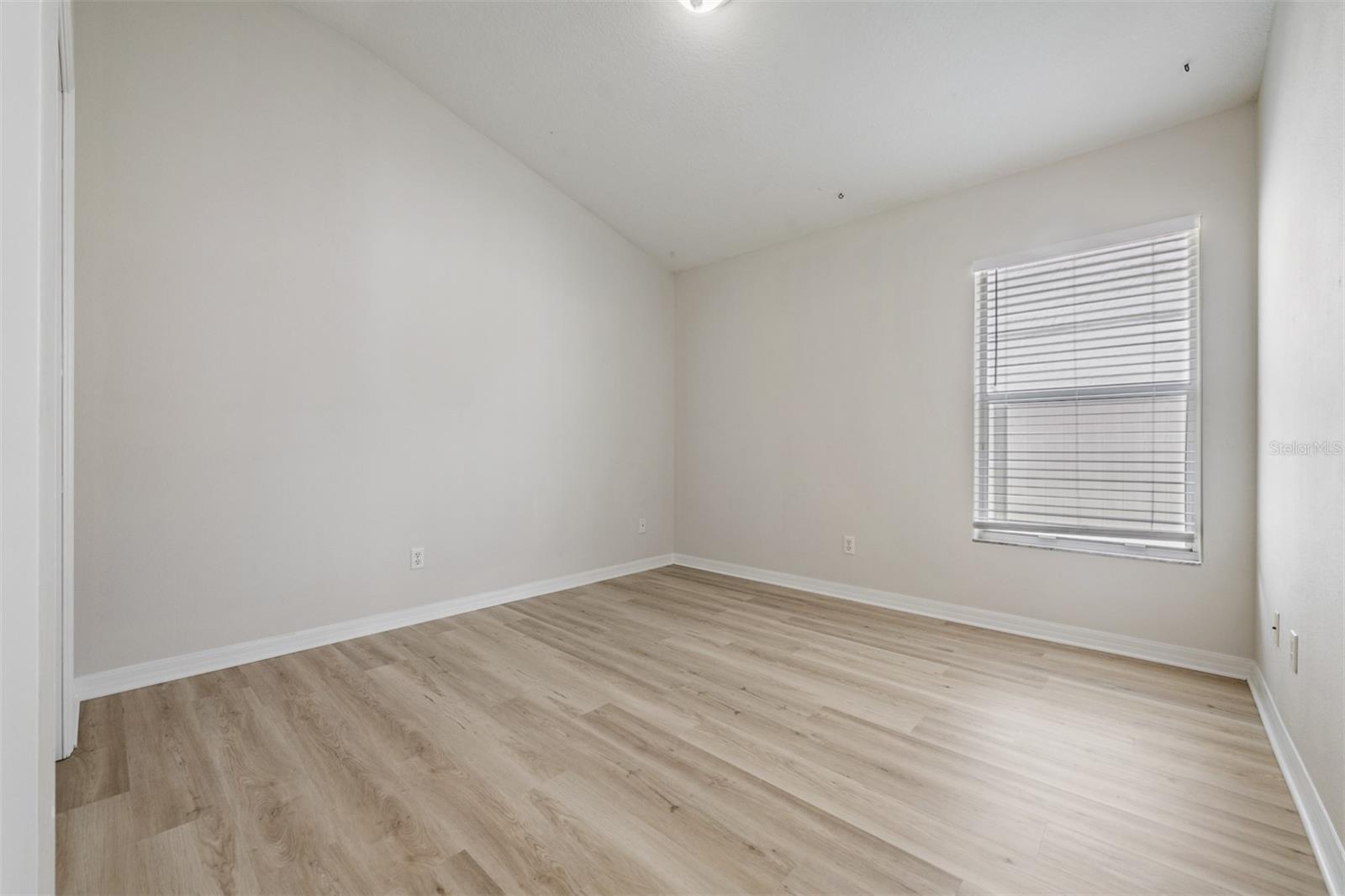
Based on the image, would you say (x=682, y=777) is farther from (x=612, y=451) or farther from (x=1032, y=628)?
(x=612, y=451)

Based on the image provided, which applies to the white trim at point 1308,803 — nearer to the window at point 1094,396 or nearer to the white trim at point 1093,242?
the window at point 1094,396

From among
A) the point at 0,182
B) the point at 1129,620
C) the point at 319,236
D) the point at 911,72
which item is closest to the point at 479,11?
the point at 319,236

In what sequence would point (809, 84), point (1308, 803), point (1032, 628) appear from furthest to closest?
point (1032, 628)
point (809, 84)
point (1308, 803)

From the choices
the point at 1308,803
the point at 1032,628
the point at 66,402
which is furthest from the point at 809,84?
the point at 66,402

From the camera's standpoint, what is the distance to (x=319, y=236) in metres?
3.10

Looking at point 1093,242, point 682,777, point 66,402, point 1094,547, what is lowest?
point 682,777

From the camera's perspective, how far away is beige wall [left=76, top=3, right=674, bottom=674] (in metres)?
2.54

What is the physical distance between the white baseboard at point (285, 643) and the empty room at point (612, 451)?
0.06 ft

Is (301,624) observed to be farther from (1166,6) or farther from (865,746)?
(1166,6)

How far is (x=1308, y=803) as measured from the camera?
162cm

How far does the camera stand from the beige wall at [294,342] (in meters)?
2.54

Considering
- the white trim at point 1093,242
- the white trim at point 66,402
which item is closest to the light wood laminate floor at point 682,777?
the white trim at point 66,402

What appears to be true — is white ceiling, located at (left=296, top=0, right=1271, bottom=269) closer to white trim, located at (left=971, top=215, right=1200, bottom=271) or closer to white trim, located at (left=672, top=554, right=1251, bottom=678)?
white trim, located at (left=971, top=215, right=1200, bottom=271)

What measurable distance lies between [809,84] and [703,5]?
643 millimetres
